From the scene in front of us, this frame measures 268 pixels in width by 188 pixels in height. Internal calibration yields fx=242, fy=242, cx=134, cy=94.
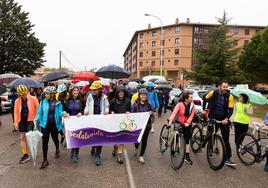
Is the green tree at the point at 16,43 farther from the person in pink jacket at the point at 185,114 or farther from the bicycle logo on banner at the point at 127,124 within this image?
the person in pink jacket at the point at 185,114

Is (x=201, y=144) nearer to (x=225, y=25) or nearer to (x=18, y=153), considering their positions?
(x=18, y=153)

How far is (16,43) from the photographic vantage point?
33031mm

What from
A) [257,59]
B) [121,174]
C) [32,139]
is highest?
[257,59]

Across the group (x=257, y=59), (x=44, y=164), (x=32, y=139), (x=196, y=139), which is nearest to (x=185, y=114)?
(x=196, y=139)

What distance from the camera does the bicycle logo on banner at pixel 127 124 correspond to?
581 centimetres

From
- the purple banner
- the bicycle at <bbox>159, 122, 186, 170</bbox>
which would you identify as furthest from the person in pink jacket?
the purple banner

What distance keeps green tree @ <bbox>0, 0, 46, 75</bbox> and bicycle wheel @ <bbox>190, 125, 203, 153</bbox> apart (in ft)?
103

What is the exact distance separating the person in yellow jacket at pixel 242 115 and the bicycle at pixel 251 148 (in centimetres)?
12

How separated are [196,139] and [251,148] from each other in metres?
1.39

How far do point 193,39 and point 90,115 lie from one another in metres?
65.4

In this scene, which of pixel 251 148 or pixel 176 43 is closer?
pixel 251 148

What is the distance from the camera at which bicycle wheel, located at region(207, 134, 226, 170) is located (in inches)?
204

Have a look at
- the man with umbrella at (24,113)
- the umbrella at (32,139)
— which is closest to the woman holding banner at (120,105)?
the umbrella at (32,139)

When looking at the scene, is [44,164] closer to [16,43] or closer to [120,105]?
[120,105]
